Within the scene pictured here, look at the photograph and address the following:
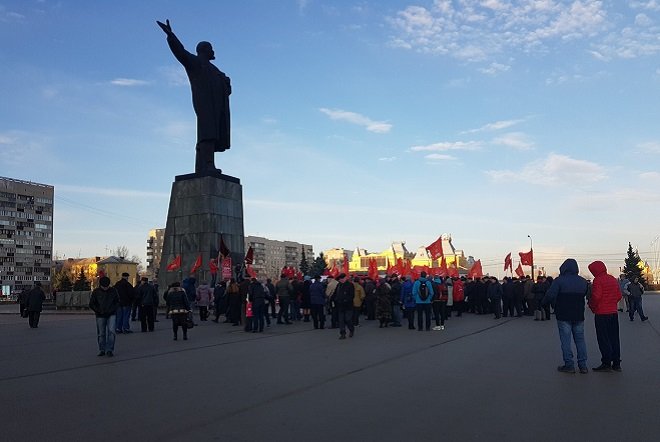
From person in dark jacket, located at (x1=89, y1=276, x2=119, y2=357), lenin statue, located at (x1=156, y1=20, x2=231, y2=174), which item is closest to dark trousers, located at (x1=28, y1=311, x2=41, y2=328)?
lenin statue, located at (x1=156, y1=20, x2=231, y2=174)

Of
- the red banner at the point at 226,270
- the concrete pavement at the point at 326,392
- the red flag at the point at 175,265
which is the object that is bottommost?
the concrete pavement at the point at 326,392

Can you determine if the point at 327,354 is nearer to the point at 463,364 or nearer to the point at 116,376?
the point at 463,364

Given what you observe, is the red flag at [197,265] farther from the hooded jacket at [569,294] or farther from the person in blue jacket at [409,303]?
the hooded jacket at [569,294]

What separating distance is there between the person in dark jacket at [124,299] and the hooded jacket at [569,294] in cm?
1132

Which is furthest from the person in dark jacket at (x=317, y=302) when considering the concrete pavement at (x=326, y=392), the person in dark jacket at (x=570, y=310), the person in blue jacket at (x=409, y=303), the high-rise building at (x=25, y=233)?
the high-rise building at (x=25, y=233)

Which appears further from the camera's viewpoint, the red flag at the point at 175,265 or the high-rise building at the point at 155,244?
the high-rise building at the point at 155,244

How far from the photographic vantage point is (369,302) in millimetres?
22312

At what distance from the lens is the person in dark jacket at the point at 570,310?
9305 millimetres

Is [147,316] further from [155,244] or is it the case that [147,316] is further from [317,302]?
[155,244]

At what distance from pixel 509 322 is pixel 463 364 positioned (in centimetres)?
1103

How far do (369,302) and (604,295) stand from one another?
1324 centimetres

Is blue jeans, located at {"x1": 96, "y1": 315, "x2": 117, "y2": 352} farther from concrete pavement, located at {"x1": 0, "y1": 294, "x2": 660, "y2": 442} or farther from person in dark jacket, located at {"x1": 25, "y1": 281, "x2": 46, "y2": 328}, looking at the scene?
person in dark jacket, located at {"x1": 25, "y1": 281, "x2": 46, "y2": 328}

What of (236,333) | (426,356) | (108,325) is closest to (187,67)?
(236,333)

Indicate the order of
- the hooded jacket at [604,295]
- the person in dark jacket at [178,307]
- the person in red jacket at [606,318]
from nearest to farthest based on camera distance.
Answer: the person in red jacket at [606,318]
the hooded jacket at [604,295]
the person in dark jacket at [178,307]
